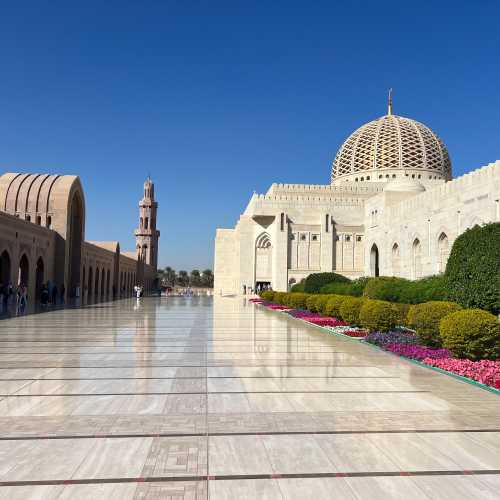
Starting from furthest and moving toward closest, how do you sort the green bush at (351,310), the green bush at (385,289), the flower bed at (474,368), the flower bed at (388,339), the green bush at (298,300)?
the green bush at (298,300), the green bush at (385,289), the green bush at (351,310), the flower bed at (388,339), the flower bed at (474,368)

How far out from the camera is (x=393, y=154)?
40406 millimetres

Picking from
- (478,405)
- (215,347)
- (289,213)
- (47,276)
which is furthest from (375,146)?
(478,405)

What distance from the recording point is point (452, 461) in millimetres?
3062

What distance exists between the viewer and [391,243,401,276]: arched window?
27.1m

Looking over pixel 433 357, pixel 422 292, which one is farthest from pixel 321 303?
pixel 433 357

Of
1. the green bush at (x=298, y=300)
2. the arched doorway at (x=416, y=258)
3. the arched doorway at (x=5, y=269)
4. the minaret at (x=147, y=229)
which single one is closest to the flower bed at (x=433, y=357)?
the green bush at (x=298, y=300)

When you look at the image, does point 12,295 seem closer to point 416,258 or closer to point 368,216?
point 416,258

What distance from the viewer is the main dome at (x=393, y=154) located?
40.2 m

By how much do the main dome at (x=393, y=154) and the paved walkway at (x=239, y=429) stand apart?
3573 centimetres

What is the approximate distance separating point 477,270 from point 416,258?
52.9ft

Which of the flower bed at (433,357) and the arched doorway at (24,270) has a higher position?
the arched doorway at (24,270)

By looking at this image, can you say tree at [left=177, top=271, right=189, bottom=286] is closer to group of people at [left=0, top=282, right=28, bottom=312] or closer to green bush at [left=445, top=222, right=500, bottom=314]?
group of people at [left=0, top=282, right=28, bottom=312]

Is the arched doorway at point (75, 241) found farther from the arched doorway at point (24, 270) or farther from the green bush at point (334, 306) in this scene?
the green bush at point (334, 306)

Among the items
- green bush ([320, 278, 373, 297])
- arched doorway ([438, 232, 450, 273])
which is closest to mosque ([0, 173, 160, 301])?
green bush ([320, 278, 373, 297])
